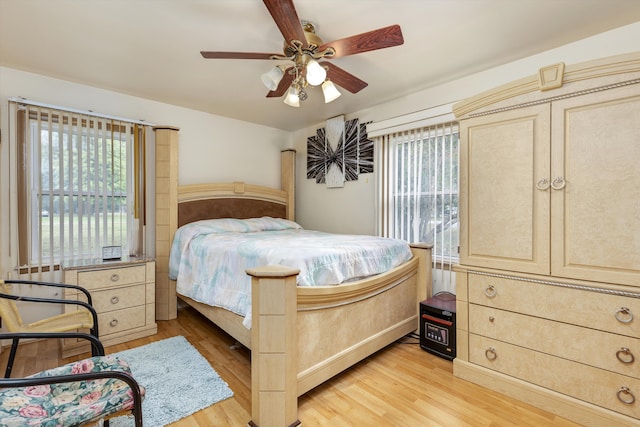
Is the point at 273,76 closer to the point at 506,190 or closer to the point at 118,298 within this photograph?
the point at 506,190

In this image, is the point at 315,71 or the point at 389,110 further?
the point at 389,110

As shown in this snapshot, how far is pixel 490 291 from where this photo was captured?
1.93 metres

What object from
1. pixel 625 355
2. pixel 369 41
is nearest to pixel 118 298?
pixel 369 41

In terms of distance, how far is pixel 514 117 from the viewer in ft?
5.98

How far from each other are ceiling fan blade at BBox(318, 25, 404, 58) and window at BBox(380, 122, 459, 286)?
1.45 metres

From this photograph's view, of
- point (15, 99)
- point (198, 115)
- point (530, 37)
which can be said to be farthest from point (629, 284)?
point (15, 99)

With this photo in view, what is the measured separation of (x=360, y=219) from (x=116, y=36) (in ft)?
9.53

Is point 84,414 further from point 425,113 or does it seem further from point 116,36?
point 425,113

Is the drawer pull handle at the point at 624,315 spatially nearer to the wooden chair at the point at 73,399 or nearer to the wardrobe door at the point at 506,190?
the wardrobe door at the point at 506,190

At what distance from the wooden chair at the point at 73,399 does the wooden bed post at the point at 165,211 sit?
1.84 meters

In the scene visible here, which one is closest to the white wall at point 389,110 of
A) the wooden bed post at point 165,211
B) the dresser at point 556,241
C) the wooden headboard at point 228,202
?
the wooden headboard at point 228,202

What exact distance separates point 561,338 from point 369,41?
2.05 meters

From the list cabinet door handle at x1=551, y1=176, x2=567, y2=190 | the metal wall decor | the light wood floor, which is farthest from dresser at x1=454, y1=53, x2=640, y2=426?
the metal wall decor

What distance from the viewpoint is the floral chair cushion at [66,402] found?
104 centimetres
